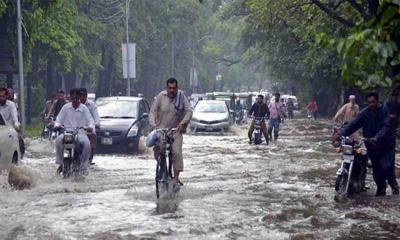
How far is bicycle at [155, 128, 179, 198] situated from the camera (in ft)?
35.2

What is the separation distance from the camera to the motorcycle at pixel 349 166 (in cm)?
1041

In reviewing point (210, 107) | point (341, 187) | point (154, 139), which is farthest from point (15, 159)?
point (210, 107)

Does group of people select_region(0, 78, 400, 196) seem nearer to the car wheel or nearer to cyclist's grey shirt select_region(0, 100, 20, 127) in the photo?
cyclist's grey shirt select_region(0, 100, 20, 127)

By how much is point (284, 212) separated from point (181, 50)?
58548 mm

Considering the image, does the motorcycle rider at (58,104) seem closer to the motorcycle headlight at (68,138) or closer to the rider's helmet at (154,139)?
the motorcycle headlight at (68,138)

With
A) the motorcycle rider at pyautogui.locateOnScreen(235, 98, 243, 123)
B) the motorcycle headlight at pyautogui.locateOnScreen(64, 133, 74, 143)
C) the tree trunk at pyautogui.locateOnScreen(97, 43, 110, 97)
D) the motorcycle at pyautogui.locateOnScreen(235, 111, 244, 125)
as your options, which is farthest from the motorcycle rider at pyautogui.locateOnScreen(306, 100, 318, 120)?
the motorcycle headlight at pyautogui.locateOnScreen(64, 133, 74, 143)

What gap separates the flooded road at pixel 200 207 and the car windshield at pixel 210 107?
1554 centimetres

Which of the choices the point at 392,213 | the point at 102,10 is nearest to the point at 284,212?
the point at 392,213

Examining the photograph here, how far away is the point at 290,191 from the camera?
1182 centimetres

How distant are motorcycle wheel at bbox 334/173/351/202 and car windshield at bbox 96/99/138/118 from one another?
426 inches

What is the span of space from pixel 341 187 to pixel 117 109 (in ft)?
37.5

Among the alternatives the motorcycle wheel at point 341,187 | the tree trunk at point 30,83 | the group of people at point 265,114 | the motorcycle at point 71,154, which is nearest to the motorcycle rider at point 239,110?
the tree trunk at point 30,83

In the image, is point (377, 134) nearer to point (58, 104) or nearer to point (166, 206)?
point (166, 206)

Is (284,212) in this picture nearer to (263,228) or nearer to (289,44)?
(263,228)
